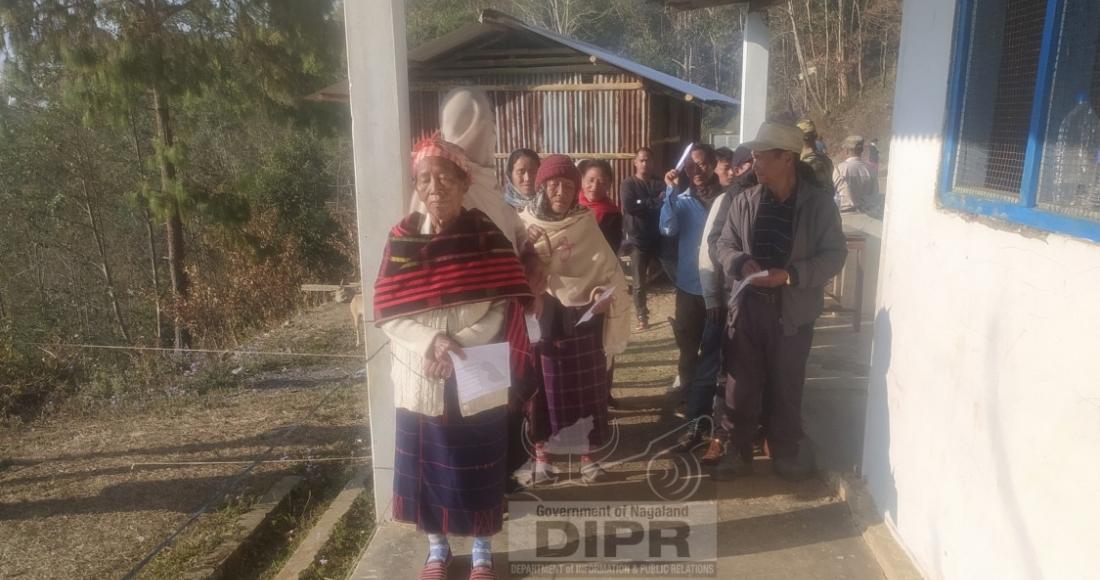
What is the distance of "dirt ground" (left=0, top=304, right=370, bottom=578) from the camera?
3840 millimetres

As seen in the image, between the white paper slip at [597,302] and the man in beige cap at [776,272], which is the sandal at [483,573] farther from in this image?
the man in beige cap at [776,272]

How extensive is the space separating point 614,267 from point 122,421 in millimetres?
4586

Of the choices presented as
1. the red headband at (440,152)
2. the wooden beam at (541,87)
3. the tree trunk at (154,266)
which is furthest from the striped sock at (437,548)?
the tree trunk at (154,266)

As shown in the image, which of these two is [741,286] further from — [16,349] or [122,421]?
[16,349]

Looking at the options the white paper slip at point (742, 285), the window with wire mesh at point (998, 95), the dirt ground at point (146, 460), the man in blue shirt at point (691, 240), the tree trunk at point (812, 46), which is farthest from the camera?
the tree trunk at point (812, 46)

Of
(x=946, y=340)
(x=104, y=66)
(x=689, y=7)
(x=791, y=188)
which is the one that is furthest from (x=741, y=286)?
(x=104, y=66)

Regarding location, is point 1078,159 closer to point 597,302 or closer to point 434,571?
point 597,302

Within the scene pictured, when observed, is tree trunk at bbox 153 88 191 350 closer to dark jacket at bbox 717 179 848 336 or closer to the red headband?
the red headband

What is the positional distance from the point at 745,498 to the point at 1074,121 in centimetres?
219

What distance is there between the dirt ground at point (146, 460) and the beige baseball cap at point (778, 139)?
7.82 feet

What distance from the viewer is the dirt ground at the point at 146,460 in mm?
3840

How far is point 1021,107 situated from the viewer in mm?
2219

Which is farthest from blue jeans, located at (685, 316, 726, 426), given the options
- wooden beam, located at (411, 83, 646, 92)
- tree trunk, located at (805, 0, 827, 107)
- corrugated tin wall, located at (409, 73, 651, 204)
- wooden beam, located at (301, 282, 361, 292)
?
tree trunk, located at (805, 0, 827, 107)

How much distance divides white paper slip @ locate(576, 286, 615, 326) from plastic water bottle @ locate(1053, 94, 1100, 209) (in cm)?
189
